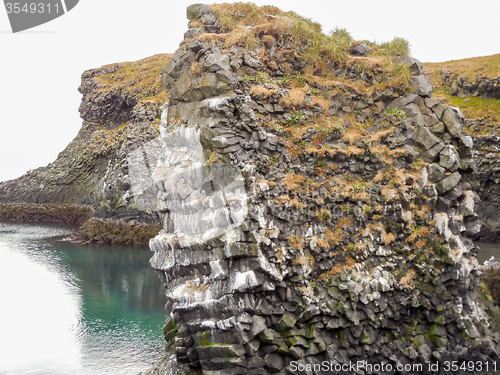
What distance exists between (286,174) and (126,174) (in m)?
47.0

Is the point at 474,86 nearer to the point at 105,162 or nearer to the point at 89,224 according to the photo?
the point at 89,224

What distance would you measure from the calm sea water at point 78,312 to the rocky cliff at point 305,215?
17.0 feet

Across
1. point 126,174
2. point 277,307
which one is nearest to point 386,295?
point 277,307

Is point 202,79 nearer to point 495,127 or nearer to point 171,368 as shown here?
point 171,368

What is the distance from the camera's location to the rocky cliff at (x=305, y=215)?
1670 centimetres

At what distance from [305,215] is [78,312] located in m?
21.1

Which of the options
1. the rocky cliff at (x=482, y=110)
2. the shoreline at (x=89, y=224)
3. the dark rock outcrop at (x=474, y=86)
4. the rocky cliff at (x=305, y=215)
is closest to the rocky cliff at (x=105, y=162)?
the shoreline at (x=89, y=224)

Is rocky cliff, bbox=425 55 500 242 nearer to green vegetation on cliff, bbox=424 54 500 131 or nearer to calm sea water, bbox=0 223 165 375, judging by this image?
green vegetation on cliff, bbox=424 54 500 131

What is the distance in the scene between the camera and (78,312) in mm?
29484

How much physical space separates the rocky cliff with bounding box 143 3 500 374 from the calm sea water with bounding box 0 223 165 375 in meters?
5.18

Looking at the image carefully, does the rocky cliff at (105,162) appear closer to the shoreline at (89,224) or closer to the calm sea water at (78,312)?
the shoreline at (89,224)

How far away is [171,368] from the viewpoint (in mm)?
18469

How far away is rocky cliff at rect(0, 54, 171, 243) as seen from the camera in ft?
196

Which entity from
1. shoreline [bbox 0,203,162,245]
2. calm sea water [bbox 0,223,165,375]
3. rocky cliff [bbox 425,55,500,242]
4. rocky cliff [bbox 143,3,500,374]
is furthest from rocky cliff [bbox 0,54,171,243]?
rocky cliff [bbox 425,55,500,242]
